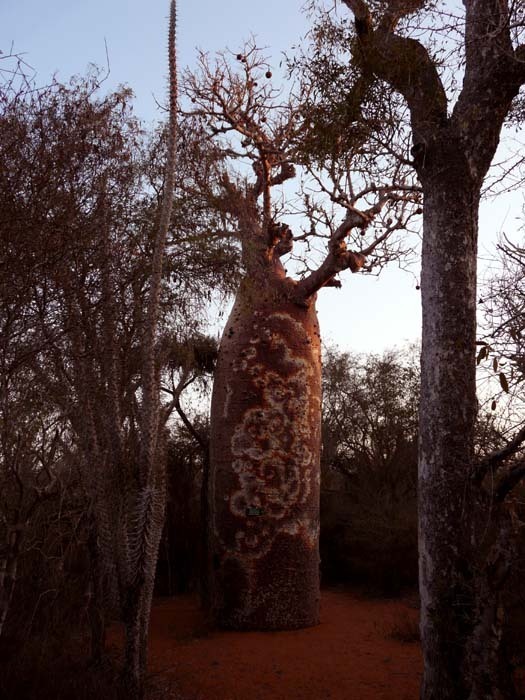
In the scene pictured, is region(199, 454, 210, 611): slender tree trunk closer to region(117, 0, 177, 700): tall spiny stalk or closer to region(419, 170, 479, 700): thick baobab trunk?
region(117, 0, 177, 700): tall spiny stalk

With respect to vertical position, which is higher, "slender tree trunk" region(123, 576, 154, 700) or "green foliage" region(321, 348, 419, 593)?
"green foliage" region(321, 348, 419, 593)

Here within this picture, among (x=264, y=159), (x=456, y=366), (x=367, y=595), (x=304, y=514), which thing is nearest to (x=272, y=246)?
(x=264, y=159)

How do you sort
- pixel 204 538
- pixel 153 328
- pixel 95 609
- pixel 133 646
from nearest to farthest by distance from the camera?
pixel 133 646
pixel 153 328
pixel 95 609
pixel 204 538

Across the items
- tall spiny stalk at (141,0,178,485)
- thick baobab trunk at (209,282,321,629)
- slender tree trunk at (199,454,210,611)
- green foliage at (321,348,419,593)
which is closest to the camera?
tall spiny stalk at (141,0,178,485)

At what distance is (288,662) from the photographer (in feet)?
21.5

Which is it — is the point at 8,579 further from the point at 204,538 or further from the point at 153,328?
the point at 204,538

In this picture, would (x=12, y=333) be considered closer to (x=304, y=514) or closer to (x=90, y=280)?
(x=90, y=280)

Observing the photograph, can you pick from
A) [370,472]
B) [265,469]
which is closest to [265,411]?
[265,469]

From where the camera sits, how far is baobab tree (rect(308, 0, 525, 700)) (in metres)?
4.20

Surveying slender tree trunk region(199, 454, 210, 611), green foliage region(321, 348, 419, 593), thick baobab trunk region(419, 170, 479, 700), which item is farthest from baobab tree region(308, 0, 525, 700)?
green foliage region(321, 348, 419, 593)

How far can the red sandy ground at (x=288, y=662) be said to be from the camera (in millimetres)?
5840

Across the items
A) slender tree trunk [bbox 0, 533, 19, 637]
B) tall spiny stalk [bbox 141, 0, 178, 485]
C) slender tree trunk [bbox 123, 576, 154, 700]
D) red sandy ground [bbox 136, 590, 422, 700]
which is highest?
tall spiny stalk [bbox 141, 0, 178, 485]

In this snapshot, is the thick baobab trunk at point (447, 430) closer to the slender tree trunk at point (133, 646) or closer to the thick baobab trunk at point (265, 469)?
the slender tree trunk at point (133, 646)

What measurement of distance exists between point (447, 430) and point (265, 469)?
131 inches
